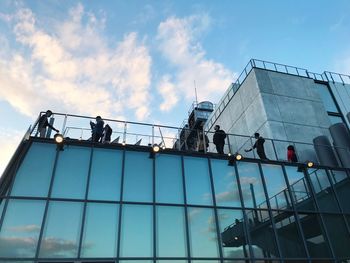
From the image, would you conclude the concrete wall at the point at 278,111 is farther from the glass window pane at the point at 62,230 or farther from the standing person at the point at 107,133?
the glass window pane at the point at 62,230

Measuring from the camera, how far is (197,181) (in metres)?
12.7

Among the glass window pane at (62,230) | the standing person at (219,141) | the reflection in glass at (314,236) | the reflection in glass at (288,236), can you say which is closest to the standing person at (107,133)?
the glass window pane at (62,230)

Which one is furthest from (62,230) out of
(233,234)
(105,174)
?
(233,234)

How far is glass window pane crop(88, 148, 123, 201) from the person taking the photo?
11.2 m

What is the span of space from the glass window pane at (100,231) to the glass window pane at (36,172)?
1.88m

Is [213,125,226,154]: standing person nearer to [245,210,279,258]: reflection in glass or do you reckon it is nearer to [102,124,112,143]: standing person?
[245,210,279,258]: reflection in glass

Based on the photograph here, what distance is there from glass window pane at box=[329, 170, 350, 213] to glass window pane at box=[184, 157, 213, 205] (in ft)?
21.9

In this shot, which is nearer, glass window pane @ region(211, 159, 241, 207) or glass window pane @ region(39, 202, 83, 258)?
glass window pane @ region(39, 202, 83, 258)

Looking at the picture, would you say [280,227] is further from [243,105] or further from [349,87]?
[349,87]

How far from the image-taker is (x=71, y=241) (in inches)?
388

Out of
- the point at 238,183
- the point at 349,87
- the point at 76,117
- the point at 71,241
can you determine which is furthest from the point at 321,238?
the point at 349,87

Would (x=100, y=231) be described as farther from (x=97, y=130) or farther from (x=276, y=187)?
(x=276, y=187)

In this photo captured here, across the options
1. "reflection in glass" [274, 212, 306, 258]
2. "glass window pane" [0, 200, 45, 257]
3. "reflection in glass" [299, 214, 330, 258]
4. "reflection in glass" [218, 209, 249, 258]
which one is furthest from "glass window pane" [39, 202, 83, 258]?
"reflection in glass" [299, 214, 330, 258]

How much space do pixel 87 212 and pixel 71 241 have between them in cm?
110
